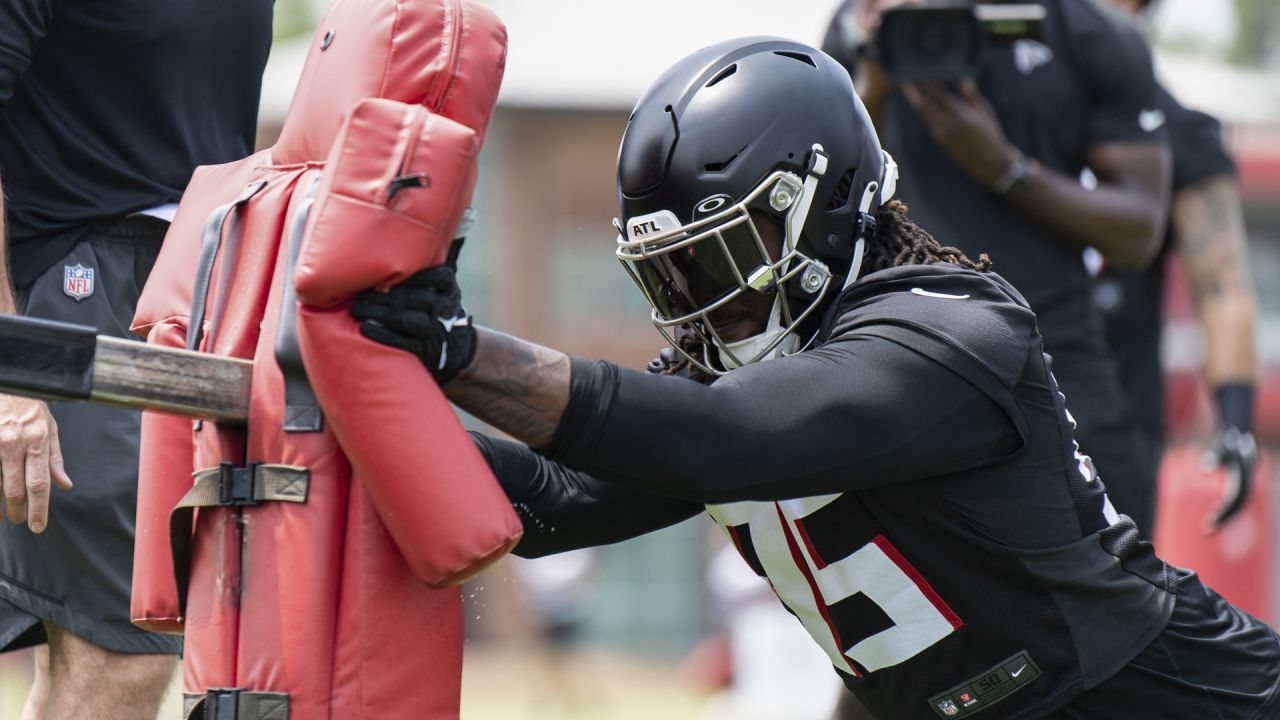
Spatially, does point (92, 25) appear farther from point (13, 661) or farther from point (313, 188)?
point (13, 661)

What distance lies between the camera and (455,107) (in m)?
2.37

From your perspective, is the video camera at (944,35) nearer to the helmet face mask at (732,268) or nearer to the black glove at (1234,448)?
the black glove at (1234,448)

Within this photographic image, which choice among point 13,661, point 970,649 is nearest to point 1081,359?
point 970,649

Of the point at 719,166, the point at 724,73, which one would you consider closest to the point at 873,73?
the point at 724,73

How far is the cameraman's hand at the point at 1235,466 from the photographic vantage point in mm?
5668

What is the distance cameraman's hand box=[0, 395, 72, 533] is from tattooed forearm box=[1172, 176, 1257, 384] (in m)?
4.13

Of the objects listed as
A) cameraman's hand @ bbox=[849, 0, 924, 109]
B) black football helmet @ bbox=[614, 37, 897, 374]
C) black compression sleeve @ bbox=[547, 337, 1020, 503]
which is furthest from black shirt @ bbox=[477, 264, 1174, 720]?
cameraman's hand @ bbox=[849, 0, 924, 109]

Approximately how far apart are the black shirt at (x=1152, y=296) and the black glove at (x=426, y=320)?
12.8 ft

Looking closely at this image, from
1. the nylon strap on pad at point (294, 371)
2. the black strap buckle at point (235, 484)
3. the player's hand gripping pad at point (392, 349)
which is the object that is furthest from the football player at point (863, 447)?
the black strap buckle at point (235, 484)

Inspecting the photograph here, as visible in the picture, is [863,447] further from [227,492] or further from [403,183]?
[227,492]

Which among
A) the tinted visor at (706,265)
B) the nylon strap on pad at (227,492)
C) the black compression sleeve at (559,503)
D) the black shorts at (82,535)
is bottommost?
the black shorts at (82,535)

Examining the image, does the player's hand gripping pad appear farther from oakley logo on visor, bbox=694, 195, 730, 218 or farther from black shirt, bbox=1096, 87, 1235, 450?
black shirt, bbox=1096, 87, 1235, 450

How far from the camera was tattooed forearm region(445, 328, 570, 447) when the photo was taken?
2.27 m

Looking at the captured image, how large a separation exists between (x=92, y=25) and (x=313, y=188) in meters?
1.12
